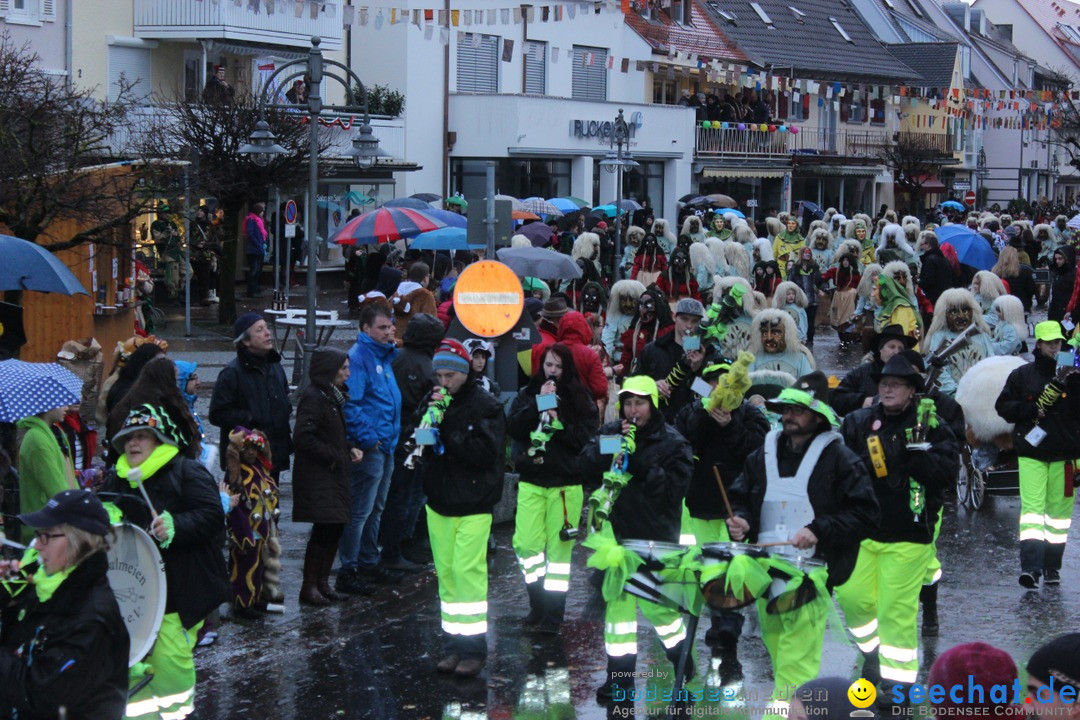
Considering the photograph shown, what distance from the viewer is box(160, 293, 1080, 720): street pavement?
736 cm

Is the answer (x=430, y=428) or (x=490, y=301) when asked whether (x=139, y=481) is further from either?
(x=490, y=301)

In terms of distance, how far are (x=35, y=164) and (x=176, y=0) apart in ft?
54.9

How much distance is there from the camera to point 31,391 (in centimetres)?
730

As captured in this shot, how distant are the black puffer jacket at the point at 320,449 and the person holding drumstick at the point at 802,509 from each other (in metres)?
2.80

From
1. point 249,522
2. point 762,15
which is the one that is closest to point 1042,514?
point 249,522

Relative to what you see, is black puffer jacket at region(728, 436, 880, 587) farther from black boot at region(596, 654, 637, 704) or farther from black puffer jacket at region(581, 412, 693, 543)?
black boot at region(596, 654, 637, 704)

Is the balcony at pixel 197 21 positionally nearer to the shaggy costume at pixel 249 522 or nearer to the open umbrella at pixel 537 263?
the open umbrella at pixel 537 263

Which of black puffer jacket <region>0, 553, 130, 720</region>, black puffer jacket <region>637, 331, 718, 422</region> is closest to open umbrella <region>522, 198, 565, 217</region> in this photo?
black puffer jacket <region>637, 331, 718, 422</region>

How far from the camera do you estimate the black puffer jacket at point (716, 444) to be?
27.4 feet

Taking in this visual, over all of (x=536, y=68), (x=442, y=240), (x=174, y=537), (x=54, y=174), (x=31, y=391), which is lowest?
(x=174, y=537)

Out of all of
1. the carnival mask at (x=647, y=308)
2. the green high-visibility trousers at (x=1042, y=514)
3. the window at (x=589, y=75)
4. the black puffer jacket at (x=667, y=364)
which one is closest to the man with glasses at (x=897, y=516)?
the green high-visibility trousers at (x=1042, y=514)

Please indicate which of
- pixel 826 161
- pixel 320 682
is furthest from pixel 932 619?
pixel 826 161

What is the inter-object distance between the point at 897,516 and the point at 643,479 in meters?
1.21

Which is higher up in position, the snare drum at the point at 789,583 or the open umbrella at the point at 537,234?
the open umbrella at the point at 537,234
